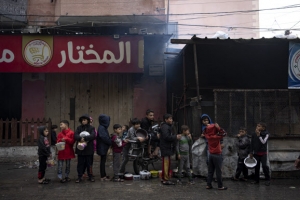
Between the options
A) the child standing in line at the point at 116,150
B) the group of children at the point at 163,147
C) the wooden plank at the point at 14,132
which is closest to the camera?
the group of children at the point at 163,147

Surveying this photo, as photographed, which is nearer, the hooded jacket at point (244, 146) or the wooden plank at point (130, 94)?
the hooded jacket at point (244, 146)

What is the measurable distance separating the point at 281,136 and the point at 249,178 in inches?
54.3

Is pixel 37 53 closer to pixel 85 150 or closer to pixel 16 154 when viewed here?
pixel 16 154

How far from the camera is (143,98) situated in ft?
41.6

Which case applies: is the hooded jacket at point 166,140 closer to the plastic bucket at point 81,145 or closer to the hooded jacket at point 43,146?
the plastic bucket at point 81,145

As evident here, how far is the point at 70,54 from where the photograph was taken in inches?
437

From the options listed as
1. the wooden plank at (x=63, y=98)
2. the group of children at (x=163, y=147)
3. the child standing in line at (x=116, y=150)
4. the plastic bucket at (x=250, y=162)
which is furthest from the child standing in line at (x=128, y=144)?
the wooden plank at (x=63, y=98)

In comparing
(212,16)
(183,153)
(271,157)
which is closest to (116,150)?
(183,153)

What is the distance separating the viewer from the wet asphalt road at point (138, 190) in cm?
628

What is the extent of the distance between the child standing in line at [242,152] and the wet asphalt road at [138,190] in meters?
0.30

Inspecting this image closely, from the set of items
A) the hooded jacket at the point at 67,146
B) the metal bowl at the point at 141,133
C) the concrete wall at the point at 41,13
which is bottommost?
the hooded jacket at the point at 67,146

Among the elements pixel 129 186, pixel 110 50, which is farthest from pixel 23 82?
pixel 129 186

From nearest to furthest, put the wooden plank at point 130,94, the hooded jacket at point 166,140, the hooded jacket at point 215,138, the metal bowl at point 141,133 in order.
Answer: the hooded jacket at point 215,138 < the hooded jacket at point 166,140 < the metal bowl at point 141,133 < the wooden plank at point 130,94

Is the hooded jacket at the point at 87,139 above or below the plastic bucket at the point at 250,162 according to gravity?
above
